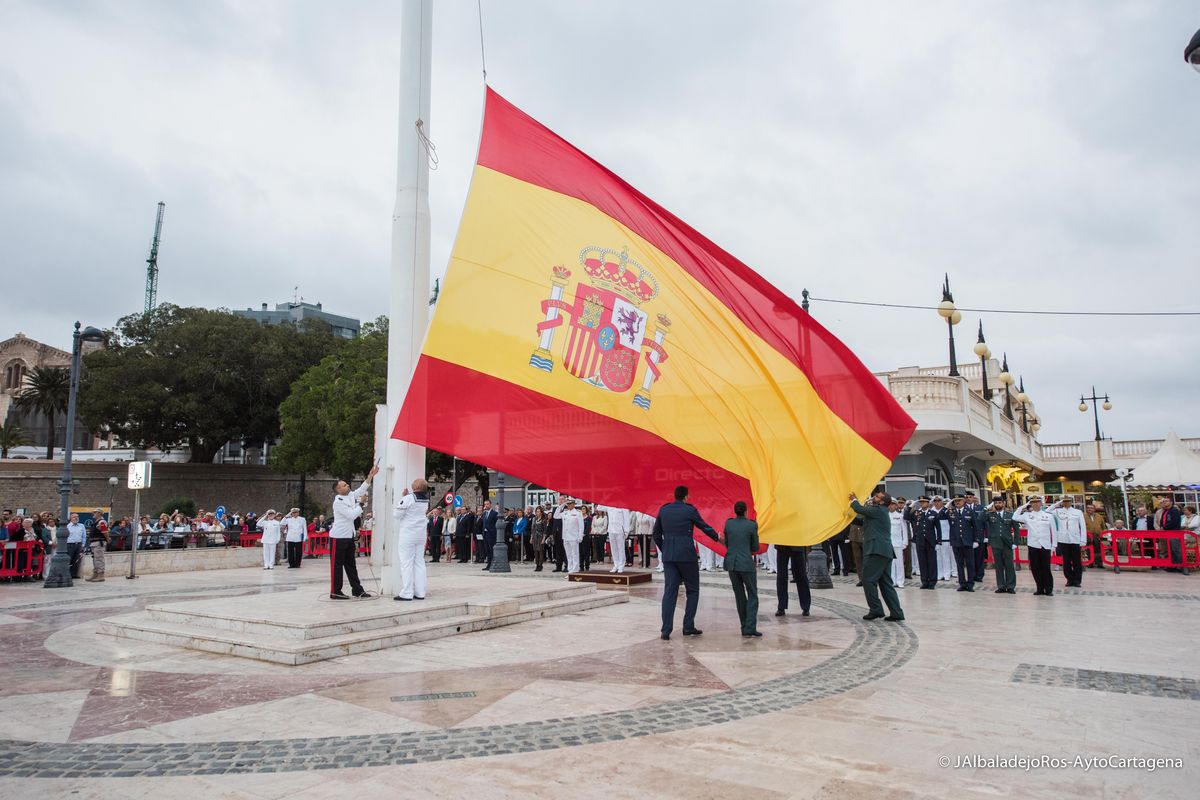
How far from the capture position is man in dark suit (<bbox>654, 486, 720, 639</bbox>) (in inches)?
354

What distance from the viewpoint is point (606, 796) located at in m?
4.24

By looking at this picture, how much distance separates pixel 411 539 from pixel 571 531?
35.4ft

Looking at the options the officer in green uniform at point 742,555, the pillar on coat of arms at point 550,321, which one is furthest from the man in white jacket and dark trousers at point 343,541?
the officer in green uniform at point 742,555

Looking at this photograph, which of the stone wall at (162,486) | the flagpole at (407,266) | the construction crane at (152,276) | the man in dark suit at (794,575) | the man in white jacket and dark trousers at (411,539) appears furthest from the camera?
the construction crane at (152,276)

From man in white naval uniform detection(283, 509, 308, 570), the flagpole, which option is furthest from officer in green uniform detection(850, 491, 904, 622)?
man in white naval uniform detection(283, 509, 308, 570)

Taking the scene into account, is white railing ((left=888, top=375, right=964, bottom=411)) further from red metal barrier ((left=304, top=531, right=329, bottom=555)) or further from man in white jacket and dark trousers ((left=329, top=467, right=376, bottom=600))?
red metal barrier ((left=304, top=531, right=329, bottom=555))

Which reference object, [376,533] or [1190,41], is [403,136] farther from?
[1190,41]

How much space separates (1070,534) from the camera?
50.0 feet

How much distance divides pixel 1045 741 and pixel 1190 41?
5.18 meters

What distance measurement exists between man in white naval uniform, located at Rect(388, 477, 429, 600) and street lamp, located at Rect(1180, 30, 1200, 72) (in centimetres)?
893

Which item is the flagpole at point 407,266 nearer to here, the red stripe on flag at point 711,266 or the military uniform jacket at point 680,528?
the red stripe on flag at point 711,266

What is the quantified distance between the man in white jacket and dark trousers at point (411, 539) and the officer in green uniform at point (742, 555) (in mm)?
4060

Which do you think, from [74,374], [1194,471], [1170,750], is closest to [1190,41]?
[1170,750]

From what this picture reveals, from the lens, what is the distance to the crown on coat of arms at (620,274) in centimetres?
907
